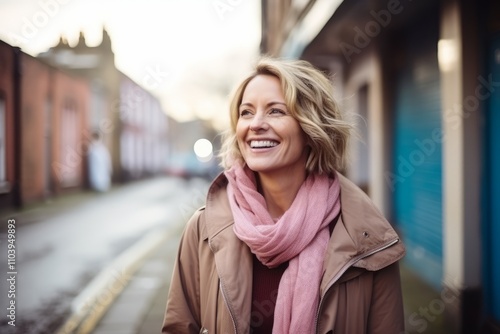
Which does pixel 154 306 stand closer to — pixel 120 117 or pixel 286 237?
pixel 286 237

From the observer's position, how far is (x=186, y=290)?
1.98 meters

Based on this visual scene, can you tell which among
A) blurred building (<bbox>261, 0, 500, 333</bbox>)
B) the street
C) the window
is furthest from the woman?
the window

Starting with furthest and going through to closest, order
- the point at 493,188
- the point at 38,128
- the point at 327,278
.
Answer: the point at 38,128
the point at 493,188
the point at 327,278

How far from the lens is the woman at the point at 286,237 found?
1.79 metres

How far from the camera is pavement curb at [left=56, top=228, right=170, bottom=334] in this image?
4811mm

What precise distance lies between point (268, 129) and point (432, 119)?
15.6 feet

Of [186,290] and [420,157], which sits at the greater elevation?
[420,157]

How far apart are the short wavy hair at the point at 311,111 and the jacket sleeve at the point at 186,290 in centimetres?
41

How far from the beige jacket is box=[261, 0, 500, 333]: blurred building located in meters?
0.71

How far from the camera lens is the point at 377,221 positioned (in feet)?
6.22

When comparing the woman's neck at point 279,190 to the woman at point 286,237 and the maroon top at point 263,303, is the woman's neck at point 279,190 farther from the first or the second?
the maroon top at point 263,303

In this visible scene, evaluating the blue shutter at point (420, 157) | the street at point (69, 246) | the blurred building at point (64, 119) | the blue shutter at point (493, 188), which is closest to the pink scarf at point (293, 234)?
the blue shutter at point (493, 188)

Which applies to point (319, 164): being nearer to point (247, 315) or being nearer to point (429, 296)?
point (247, 315)

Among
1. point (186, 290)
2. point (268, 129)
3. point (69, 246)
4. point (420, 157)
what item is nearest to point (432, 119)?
point (420, 157)
